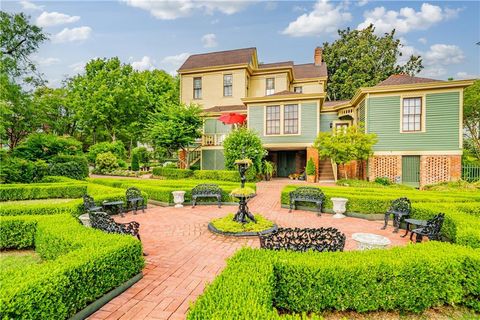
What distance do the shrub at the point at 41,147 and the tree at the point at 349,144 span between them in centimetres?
1824

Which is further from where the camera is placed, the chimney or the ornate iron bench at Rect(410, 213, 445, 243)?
the chimney

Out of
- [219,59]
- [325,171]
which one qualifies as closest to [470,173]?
[325,171]

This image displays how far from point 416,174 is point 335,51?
26073 millimetres

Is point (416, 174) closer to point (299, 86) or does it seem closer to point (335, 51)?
point (299, 86)

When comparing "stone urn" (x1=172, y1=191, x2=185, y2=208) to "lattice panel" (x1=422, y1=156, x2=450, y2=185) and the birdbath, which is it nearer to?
the birdbath

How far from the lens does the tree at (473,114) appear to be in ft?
84.7

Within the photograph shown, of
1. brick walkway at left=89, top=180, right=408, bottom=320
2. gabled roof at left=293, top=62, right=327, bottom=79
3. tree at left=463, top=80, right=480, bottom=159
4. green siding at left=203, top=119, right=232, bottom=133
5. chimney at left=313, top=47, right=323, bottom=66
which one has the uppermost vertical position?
chimney at left=313, top=47, right=323, bottom=66

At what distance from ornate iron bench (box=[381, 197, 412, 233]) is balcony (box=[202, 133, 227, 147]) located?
14.6 meters

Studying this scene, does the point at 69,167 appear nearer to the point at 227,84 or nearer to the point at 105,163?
the point at 105,163

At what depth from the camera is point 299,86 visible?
2598 centimetres

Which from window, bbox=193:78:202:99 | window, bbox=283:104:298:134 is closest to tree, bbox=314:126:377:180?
window, bbox=283:104:298:134

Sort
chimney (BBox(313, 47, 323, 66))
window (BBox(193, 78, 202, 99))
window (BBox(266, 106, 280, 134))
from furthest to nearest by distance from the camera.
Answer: chimney (BBox(313, 47, 323, 66))
window (BBox(193, 78, 202, 99))
window (BBox(266, 106, 280, 134))

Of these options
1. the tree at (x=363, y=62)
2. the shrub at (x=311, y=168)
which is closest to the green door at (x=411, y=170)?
the shrub at (x=311, y=168)

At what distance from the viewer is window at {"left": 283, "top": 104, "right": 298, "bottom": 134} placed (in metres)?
18.7
